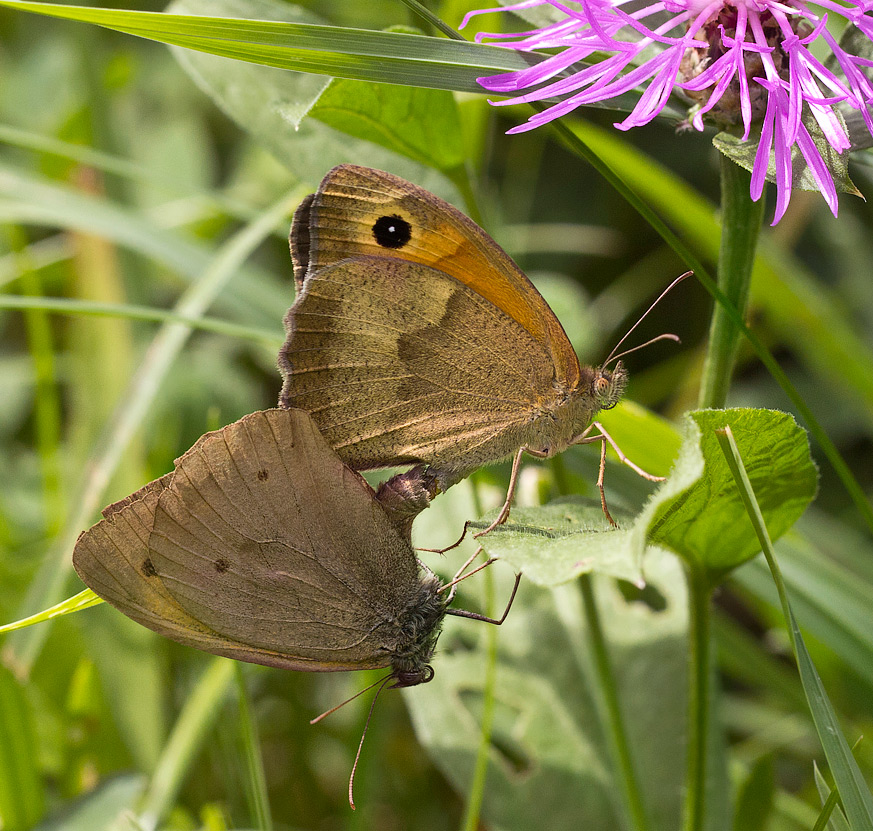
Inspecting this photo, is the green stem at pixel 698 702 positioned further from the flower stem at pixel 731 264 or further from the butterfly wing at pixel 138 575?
the butterfly wing at pixel 138 575

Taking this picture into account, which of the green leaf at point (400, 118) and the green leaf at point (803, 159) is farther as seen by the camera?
the green leaf at point (400, 118)

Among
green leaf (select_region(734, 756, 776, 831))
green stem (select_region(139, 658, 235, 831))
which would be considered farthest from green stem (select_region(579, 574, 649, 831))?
green stem (select_region(139, 658, 235, 831))

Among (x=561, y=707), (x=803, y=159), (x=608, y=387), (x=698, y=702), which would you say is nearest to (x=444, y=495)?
(x=561, y=707)

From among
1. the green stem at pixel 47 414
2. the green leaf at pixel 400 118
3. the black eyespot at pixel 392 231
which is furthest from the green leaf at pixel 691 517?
the green stem at pixel 47 414

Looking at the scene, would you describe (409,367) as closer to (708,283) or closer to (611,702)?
(708,283)

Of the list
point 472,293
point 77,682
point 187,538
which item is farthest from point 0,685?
point 472,293

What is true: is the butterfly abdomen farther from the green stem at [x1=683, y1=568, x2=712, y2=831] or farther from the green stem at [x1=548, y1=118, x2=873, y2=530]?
the green stem at [x1=548, y1=118, x2=873, y2=530]

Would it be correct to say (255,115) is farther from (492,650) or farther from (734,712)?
(734,712)
